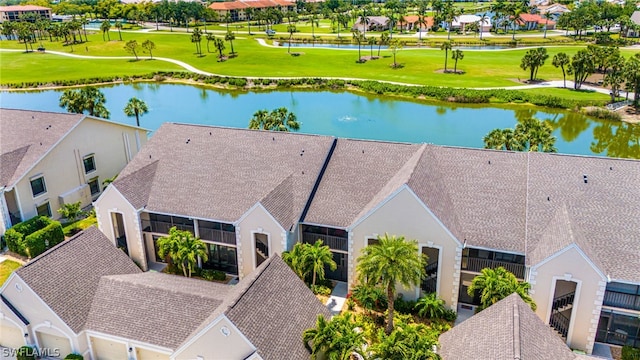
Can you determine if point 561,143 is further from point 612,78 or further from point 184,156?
point 184,156

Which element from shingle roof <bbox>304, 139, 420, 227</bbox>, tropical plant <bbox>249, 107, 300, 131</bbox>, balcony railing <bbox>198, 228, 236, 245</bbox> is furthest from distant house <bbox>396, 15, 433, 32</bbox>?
balcony railing <bbox>198, 228, 236, 245</bbox>

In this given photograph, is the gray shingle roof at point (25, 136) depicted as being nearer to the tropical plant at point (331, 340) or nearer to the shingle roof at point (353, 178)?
the shingle roof at point (353, 178)

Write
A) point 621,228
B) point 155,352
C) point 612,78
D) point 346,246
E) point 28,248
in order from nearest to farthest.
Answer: point 155,352 → point 621,228 → point 346,246 → point 28,248 → point 612,78

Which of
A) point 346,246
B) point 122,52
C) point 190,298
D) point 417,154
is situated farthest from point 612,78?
point 122,52

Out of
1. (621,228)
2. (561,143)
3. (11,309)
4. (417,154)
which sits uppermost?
(417,154)

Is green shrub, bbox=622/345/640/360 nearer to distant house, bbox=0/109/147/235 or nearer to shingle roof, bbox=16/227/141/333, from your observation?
shingle roof, bbox=16/227/141/333

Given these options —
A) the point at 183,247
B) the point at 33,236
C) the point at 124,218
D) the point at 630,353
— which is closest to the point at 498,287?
the point at 630,353

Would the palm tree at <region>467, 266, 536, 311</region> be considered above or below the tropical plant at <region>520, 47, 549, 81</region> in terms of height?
below
